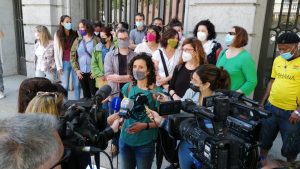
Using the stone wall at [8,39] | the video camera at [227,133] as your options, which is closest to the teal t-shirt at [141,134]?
the video camera at [227,133]

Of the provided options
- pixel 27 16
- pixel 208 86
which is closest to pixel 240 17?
pixel 208 86

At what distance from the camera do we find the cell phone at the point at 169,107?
6.45 feet

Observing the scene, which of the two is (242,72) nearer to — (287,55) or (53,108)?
(287,55)

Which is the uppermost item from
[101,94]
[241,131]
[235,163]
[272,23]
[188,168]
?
[272,23]

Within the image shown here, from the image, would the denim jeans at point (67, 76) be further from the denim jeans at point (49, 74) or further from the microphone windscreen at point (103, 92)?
the microphone windscreen at point (103, 92)

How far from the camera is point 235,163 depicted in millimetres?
1494

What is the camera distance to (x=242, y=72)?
3281mm

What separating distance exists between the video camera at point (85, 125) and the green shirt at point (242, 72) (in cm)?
196

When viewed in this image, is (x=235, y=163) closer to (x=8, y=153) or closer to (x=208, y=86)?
(x=208, y=86)

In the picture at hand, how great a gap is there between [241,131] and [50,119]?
1.07 metres

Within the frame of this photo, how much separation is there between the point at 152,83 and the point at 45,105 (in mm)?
1189

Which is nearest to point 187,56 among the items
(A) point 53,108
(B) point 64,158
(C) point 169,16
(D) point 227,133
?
(D) point 227,133

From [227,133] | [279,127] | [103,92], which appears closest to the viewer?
[227,133]

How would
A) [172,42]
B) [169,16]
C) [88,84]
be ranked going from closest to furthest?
[172,42]
[88,84]
[169,16]
